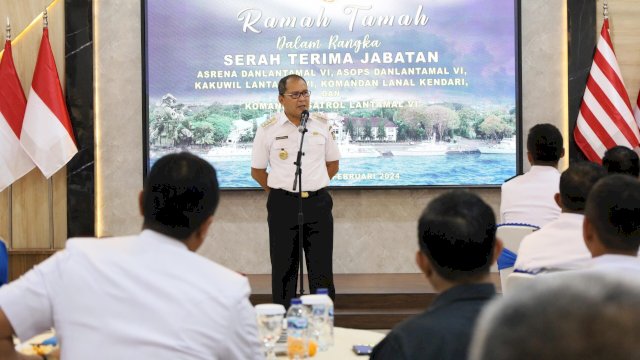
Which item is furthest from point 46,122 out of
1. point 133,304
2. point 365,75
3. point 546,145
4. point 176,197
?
point 133,304

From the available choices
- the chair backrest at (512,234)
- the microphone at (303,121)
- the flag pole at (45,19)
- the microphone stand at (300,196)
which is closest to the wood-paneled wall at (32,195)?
the flag pole at (45,19)

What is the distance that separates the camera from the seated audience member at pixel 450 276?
1564mm

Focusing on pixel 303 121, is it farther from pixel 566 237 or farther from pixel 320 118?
pixel 566 237

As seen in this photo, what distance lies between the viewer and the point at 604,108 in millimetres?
6266

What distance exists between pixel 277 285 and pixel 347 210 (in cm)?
144

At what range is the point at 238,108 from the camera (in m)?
6.57

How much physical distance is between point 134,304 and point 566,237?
1.60 meters

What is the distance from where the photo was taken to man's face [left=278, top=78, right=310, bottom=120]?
16.8ft

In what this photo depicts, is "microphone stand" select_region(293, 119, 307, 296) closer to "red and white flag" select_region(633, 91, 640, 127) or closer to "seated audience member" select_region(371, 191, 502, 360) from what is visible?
"red and white flag" select_region(633, 91, 640, 127)

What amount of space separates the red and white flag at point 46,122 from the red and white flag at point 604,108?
3.85m

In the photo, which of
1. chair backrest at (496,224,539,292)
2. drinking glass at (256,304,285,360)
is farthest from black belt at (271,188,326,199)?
drinking glass at (256,304,285,360)

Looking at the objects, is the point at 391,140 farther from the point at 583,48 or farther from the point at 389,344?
the point at 389,344

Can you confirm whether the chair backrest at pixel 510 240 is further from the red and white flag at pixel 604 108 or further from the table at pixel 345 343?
the red and white flag at pixel 604 108

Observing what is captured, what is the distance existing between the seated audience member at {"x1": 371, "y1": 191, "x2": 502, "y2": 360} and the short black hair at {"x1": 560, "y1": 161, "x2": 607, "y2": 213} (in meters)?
1.14
